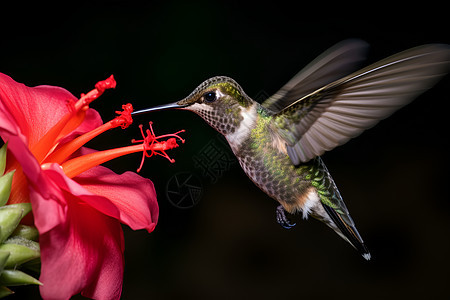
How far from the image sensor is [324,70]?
1020mm

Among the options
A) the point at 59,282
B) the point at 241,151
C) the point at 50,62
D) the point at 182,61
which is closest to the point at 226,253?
the point at 182,61

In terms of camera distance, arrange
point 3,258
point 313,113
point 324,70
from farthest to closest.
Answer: point 324,70
point 313,113
point 3,258

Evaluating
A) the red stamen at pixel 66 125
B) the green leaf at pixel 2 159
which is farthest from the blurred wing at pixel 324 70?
the green leaf at pixel 2 159

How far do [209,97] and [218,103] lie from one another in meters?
0.02

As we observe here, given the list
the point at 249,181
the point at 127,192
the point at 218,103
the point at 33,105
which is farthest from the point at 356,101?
the point at 249,181

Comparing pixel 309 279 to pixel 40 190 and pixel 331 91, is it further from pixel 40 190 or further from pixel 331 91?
pixel 40 190

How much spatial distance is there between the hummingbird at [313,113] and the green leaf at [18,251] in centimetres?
25

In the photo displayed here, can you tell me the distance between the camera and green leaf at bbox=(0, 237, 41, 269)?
1.75ft

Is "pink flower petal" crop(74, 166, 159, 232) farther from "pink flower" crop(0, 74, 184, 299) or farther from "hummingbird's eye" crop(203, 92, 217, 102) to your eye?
"hummingbird's eye" crop(203, 92, 217, 102)

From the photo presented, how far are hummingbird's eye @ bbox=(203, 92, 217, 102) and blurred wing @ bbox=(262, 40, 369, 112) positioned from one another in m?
0.30

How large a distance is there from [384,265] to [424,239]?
0.78 feet

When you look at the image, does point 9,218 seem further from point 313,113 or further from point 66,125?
point 313,113

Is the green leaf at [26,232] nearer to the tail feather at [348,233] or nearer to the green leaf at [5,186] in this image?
the green leaf at [5,186]

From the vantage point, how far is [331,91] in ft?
2.55
